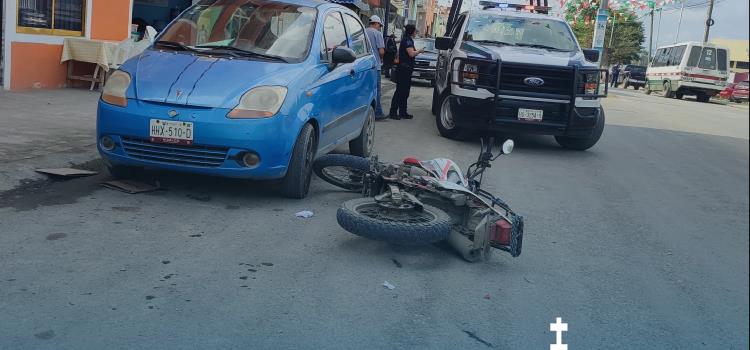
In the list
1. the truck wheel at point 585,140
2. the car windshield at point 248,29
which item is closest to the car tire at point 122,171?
the car windshield at point 248,29

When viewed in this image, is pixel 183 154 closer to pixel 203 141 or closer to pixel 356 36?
pixel 203 141

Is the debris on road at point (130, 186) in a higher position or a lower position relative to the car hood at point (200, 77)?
lower

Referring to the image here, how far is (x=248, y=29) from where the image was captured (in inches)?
254

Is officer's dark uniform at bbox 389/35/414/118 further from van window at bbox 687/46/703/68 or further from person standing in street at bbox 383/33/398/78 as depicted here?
van window at bbox 687/46/703/68

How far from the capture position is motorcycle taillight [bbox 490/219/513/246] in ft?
14.5

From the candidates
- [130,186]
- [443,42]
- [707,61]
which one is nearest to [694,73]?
[707,61]

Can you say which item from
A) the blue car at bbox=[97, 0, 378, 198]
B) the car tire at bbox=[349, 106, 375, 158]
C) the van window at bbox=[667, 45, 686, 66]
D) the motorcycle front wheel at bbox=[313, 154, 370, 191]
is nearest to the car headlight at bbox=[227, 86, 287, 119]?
the blue car at bbox=[97, 0, 378, 198]

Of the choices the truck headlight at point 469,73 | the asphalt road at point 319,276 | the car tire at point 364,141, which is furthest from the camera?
the truck headlight at point 469,73

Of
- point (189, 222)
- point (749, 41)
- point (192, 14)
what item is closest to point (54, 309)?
point (189, 222)

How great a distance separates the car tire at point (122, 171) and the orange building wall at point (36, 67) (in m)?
6.36

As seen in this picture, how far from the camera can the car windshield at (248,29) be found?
6.27 meters

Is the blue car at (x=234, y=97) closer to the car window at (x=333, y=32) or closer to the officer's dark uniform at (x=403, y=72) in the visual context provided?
the car window at (x=333, y=32)

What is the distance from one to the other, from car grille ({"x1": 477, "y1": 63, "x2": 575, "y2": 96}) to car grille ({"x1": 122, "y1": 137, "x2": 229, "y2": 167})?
4938 millimetres

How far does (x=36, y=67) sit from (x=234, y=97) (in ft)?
25.7
